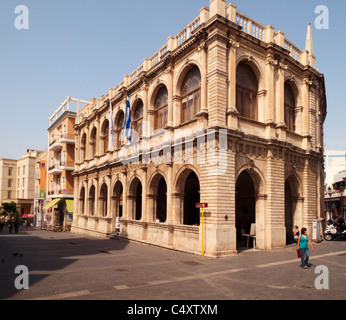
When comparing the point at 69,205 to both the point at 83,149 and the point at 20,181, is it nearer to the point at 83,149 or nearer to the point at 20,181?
the point at 83,149

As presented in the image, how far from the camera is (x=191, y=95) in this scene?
19.2 m

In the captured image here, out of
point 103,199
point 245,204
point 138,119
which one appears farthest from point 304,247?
point 103,199

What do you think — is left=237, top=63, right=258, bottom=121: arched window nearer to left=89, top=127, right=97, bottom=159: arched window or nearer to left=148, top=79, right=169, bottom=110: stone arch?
left=148, top=79, right=169, bottom=110: stone arch

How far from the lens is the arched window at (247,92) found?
18562 millimetres

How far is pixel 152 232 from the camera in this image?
825 inches

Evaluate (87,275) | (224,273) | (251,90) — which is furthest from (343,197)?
(87,275)

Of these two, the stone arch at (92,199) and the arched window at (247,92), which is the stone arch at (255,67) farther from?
the stone arch at (92,199)

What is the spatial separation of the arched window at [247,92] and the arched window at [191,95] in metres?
2.33

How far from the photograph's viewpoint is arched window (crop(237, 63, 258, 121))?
18562 mm

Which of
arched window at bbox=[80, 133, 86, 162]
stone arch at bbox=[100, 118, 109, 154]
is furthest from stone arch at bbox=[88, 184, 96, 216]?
stone arch at bbox=[100, 118, 109, 154]

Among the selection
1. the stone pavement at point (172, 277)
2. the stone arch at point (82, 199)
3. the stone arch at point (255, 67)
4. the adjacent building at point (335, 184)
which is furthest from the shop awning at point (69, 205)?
the adjacent building at point (335, 184)

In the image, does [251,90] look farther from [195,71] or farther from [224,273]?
[224,273]

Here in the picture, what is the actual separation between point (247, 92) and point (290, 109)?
482cm
